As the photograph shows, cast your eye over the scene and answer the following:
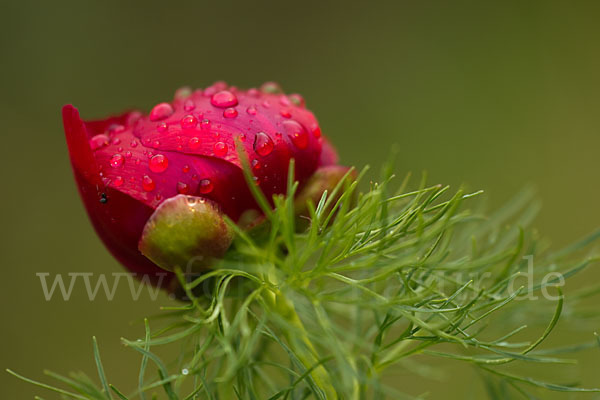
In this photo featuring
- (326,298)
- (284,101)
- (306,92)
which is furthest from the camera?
(306,92)

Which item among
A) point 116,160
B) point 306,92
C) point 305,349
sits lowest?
point 306,92

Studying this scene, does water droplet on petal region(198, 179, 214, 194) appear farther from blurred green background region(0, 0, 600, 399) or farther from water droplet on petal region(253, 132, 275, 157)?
blurred green background region(0, 0, 600, 399)

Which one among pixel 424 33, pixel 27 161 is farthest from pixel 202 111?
pixel 424 33

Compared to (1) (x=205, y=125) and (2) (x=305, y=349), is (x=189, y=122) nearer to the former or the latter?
(1) (x=205, y=125)

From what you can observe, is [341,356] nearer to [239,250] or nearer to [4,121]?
[239,250]

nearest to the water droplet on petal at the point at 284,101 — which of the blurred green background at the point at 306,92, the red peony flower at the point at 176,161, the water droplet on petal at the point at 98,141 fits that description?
the red peony flower at the point at 176,161

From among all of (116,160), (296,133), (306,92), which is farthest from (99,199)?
(306,92)

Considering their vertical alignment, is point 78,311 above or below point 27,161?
below

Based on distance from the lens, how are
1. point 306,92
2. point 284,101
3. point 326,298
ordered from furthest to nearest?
point 306,92 → point 284,101 → point 326,298
